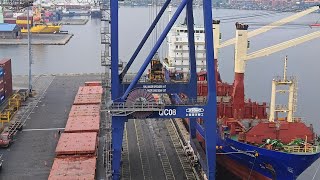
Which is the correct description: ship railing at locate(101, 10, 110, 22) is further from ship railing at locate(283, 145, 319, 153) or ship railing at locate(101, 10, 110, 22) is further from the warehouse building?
the warehouse building

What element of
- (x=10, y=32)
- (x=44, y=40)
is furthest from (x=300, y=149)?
(x=10, y=32)

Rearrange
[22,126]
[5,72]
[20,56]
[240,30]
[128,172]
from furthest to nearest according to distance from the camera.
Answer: [20,56] → [5,72] → [22,126] → [240,30] → [128,172]

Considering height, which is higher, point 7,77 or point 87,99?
point 7,77

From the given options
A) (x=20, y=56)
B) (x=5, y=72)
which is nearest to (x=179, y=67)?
(x=5, y=72)

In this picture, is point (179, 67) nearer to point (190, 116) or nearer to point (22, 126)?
point (22, 126)

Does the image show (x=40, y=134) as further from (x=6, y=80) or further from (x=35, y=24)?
(x=35, y=24)

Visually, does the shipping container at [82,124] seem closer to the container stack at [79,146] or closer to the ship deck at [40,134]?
the container stack at [79,146]
